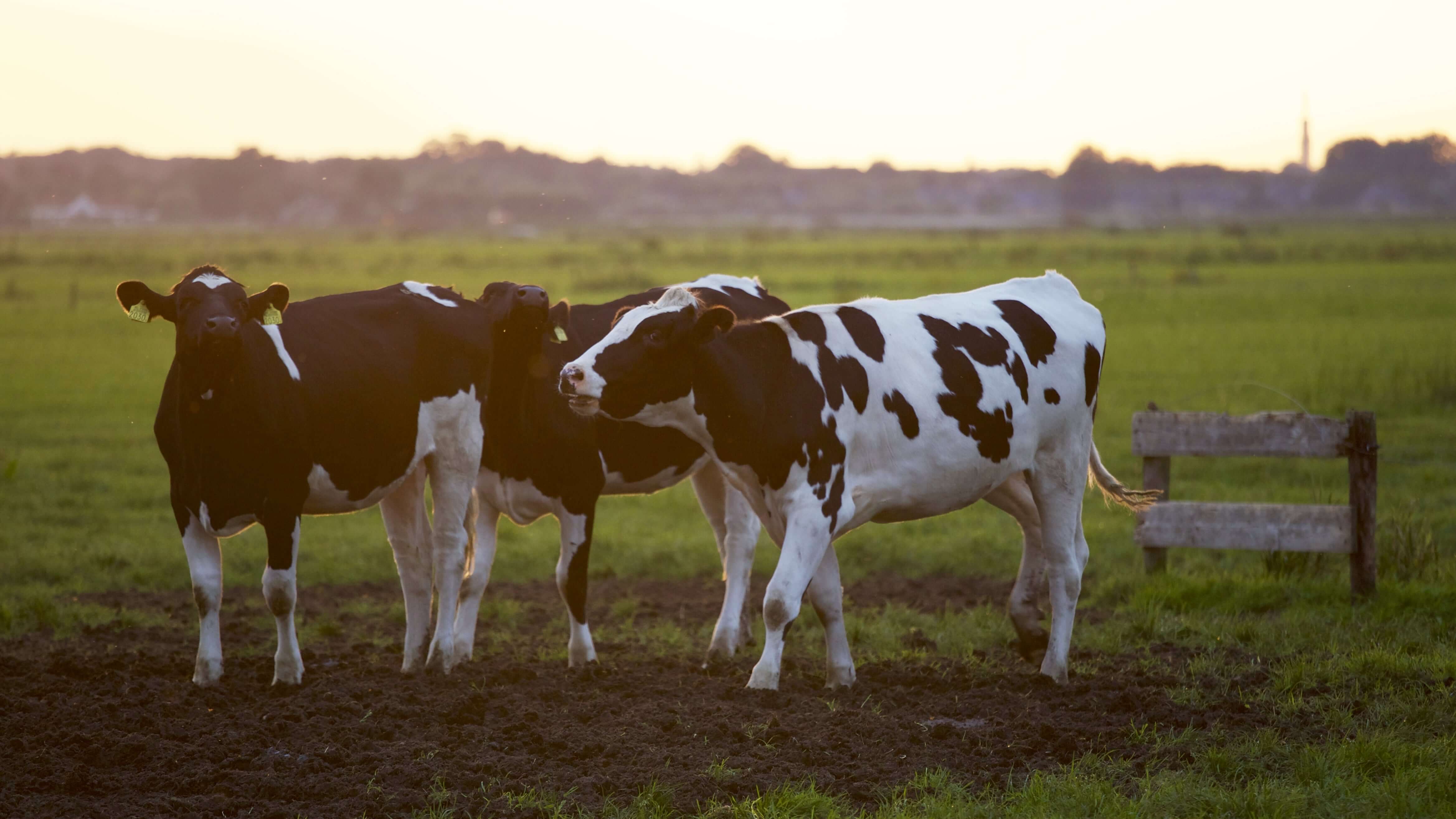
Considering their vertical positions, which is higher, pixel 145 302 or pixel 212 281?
pixel 212 281

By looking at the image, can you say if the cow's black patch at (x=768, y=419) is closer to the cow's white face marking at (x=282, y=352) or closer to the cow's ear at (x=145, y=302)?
the cow's white face marking at (x=282, y=352)

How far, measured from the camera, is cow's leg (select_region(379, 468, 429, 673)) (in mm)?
8438

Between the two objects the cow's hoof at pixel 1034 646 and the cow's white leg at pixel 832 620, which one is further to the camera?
the cow's hoof at pixel 1034 646

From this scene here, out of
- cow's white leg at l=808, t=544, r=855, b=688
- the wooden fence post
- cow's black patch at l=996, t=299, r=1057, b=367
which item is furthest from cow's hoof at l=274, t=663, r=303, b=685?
the wooden fence post

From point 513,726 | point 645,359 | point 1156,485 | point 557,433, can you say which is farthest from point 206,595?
point 1156,485

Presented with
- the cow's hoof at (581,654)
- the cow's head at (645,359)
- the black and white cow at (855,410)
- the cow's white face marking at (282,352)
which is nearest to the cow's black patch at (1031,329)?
the black and white cow at (855,410)

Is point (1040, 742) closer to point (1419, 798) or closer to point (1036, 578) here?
point (1419, 798)

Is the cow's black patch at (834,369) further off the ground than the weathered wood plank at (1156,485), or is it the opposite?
the cow's black patch at (834,369)

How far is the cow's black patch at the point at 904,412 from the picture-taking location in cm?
716

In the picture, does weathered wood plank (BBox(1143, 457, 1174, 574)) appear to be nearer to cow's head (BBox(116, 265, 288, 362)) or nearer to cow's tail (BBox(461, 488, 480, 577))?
cow's tail (BBox(461, 488, 480, 577))

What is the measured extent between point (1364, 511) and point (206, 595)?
25.2 ft

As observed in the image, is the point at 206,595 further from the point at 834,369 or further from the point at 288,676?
the point at 834,369

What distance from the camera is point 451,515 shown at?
8312 millimetres

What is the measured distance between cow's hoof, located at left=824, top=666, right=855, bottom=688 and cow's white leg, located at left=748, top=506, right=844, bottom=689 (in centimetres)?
57
